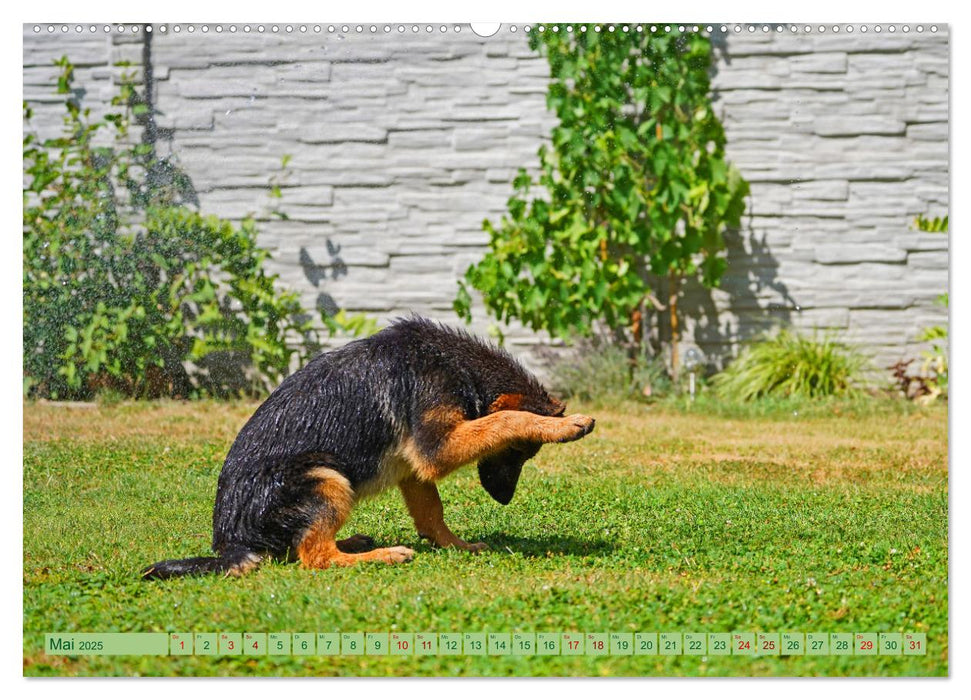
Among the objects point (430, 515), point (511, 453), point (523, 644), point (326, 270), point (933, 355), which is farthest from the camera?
point (326, 270)

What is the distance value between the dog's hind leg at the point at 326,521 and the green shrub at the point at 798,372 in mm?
4962

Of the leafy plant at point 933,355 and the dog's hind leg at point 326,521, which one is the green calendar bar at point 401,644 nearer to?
the dog's hind leg at point 326,521

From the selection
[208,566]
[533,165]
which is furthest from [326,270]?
[208,566]

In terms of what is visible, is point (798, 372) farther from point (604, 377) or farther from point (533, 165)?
point (533, 165)

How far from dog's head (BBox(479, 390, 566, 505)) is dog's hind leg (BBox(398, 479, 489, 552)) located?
0.26m

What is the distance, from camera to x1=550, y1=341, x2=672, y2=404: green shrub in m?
9.04

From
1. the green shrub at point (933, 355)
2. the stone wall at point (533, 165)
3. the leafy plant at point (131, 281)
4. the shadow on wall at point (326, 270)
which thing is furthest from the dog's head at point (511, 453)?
the shadow on wall at point (326, 270)

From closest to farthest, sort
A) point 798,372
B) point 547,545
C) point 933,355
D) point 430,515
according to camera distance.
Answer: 1. point 430,515
2. point 547,545
3. point 933,355
4. point 798,372

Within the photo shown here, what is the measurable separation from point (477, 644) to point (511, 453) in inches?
39.8

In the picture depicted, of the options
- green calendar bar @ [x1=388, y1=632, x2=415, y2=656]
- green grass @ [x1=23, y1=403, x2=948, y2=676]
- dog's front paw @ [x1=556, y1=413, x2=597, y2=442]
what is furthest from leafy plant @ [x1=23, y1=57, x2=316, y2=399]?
dog's front paw @ [x1=556, y1=413, x2=597, y2=442]

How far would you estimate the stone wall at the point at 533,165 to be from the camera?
8.42 meters

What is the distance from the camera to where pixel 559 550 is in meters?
5.18

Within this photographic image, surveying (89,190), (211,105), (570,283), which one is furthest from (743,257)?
(89,190)
